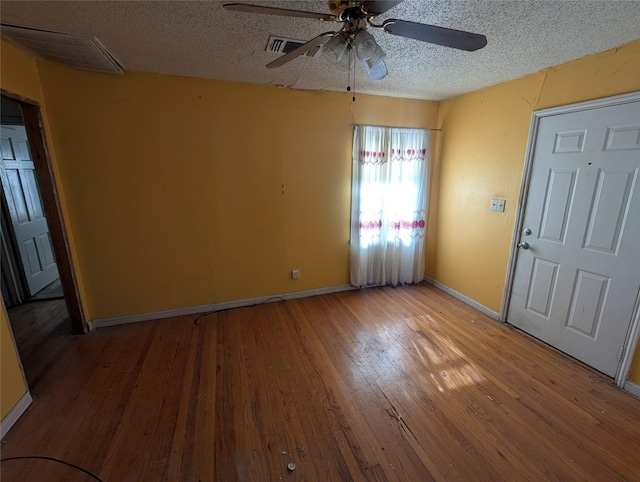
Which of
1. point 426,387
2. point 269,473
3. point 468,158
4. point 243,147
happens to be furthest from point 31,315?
point 468,158

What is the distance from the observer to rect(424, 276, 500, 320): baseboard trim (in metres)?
2.96

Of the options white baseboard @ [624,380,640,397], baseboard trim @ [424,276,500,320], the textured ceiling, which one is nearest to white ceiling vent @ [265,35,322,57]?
the textured ceiling

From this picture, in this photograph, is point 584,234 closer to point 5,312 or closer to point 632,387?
point 632,387

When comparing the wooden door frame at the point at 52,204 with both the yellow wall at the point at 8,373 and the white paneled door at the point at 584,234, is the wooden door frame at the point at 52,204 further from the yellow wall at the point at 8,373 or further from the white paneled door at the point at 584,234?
the white paneled door at the point at 584,234

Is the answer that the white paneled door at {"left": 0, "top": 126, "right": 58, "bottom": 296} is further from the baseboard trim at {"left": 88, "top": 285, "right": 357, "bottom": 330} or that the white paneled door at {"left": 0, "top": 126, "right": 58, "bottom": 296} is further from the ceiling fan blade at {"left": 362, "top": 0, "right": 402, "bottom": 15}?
the ceiling fan blade at {"left": 362, "top": 0, "right": 402, "bottom": 15}

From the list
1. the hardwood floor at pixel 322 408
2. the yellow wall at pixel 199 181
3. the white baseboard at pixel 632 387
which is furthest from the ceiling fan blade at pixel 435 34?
the white baseboard at pixel 632 387

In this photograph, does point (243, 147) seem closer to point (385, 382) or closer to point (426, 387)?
point (385, 382)

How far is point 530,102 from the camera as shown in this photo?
245 centimetres

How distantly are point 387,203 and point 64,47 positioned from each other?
311cm

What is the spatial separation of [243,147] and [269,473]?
2.61 m

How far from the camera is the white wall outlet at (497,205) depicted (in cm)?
279

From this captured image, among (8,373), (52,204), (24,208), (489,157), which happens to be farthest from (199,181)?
(489,157)

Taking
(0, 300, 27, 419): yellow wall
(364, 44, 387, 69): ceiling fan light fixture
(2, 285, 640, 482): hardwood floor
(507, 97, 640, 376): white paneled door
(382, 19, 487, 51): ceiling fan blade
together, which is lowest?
(2, 285, 640, 482): hardwood floor

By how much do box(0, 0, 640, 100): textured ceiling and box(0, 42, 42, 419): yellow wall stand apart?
410 mm
